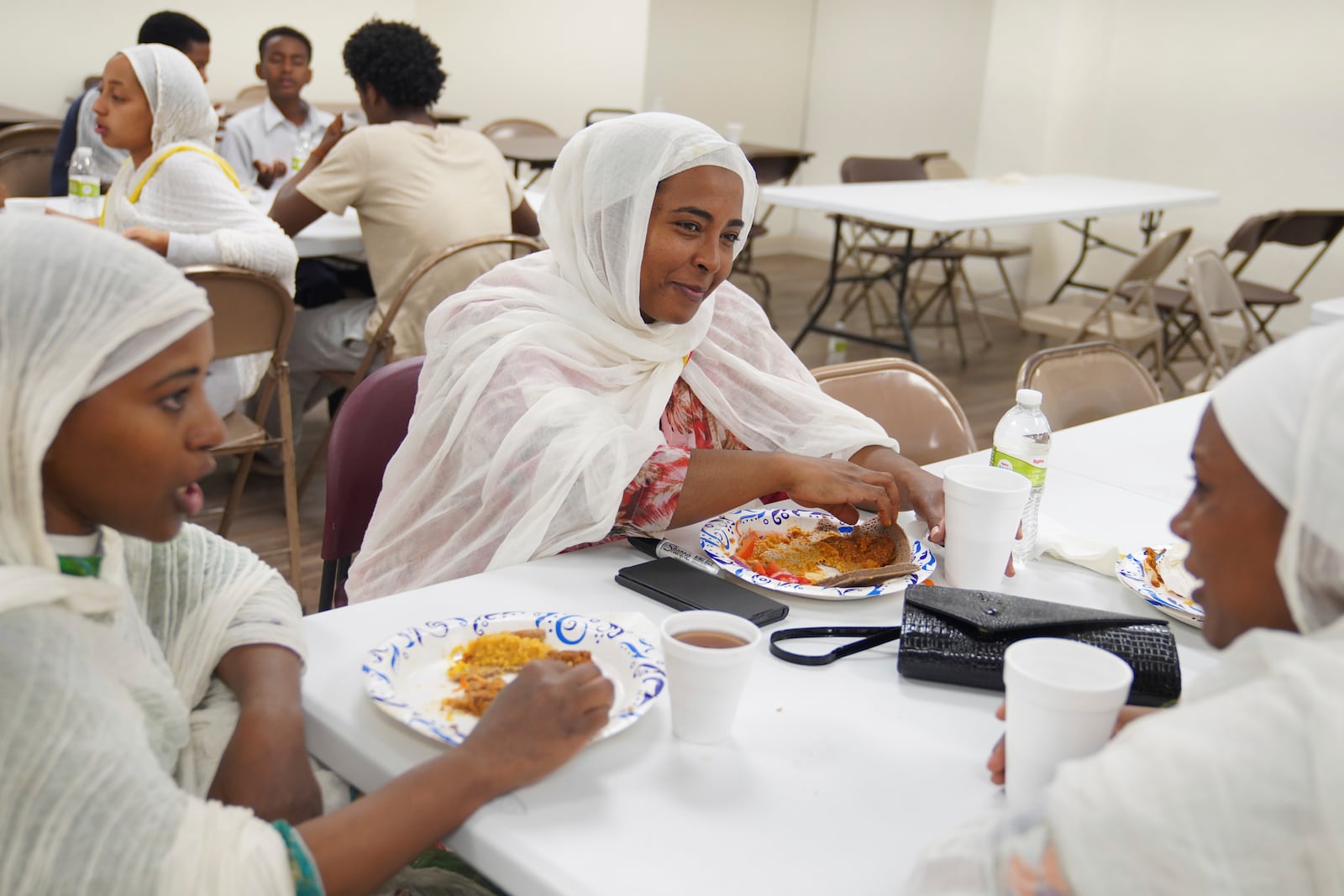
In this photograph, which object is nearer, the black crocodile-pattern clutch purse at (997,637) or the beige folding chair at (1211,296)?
the black crocodile-pattern clutch purse at (997,637)

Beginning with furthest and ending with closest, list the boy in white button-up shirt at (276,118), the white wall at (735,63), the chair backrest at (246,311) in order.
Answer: the white wall at (735,63) < the boy in white button-up shirt at (276,118) < the chair backrest at (246,311)

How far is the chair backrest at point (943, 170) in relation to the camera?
255 inches

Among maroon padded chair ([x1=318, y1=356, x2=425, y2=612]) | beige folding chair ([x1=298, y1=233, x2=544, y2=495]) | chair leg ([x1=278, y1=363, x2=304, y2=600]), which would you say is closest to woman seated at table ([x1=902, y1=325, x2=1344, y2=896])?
maroon padded chair ([x1=318, y1=356, x2=425, y2=612])

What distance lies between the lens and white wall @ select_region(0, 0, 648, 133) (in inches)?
246

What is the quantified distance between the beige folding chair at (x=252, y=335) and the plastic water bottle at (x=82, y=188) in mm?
1118

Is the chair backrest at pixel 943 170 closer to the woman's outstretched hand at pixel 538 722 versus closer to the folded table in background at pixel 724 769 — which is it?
the folded table in background at pixel 724 769

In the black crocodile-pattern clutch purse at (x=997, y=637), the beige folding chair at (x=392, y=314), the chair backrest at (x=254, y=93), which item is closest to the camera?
the black crocodile-pattern clutch purse at (x=997, y=637)

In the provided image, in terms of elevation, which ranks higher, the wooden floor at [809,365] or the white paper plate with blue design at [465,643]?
the white paper plate with blue design at [465,643]

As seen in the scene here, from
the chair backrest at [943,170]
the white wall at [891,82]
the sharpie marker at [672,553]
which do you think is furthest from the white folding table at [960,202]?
the sharpie marker at [672,553]

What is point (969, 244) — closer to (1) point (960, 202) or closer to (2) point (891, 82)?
(1) point (960, 202)

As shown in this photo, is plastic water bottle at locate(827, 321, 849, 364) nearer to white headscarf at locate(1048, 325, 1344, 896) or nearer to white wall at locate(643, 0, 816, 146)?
white wall at locate(643, 0, 816, 146)

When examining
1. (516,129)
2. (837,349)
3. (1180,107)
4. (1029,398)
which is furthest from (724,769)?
(1180,107)

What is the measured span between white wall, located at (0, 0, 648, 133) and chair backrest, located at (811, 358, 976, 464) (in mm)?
5726

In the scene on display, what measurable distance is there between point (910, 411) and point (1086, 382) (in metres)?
0.53
